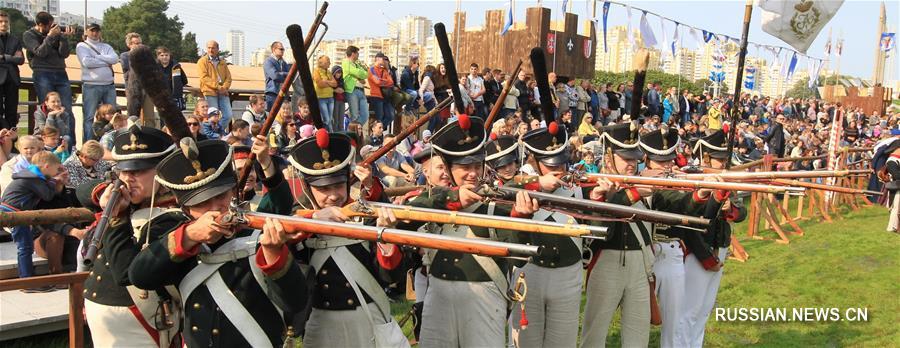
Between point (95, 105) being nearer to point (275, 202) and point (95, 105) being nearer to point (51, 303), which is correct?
point (51, 303)

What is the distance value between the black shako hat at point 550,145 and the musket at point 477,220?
8.34 feet

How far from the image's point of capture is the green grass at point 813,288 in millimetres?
9703

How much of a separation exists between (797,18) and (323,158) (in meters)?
7.34

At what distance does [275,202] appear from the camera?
5363 millimetres

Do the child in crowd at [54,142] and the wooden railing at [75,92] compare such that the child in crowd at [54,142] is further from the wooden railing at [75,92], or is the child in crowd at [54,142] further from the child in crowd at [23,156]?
the wooden railing at [75,92]

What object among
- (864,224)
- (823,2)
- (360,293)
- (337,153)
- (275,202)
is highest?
(823,2)

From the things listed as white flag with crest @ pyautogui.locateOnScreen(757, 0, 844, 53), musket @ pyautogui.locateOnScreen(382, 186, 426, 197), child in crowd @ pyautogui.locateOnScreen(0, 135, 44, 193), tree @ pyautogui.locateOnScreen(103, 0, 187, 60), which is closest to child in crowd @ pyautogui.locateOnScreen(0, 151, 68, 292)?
child in crowd @ pyautogui.locateOnScreen(0, 135, 44, 193)

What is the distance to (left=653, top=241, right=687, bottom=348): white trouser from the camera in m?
7.79

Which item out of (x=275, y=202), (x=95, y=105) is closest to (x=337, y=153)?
(x=275, y=202)

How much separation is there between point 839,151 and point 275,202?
18194mm

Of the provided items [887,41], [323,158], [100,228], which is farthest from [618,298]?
[887,41]

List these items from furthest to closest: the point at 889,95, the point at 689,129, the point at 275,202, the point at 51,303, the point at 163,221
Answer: the point at 889,95, the point at 689,129, the point at 51,303, the point at 275,202, the point at 163,221

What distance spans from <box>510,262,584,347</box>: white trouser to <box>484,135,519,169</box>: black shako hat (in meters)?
0.93

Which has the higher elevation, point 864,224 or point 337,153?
point 337,153
